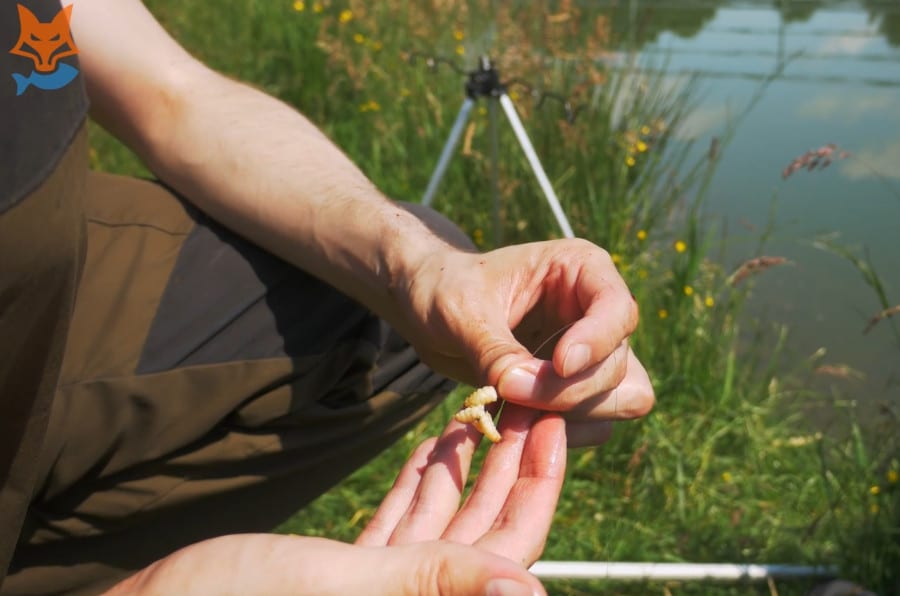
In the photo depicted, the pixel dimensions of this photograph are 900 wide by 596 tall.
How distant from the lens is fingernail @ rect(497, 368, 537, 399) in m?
1.29

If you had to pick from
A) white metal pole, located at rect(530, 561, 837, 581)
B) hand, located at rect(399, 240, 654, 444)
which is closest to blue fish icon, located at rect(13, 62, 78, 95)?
hand, located at rect(399, 240, 654, 444)

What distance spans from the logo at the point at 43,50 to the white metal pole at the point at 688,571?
150 cm

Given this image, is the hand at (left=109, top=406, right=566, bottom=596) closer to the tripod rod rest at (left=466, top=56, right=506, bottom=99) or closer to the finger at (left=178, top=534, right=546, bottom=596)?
the finger at (left=178, top=534, right=546, bottom=596)

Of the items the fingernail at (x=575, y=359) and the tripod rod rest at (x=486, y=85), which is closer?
the fingernail at (x=575, y=359)

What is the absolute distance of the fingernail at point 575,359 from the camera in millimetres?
1237

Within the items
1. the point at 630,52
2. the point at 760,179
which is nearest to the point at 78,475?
the point at 630,52

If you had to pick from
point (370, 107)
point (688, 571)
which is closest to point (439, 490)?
point (688, 571)

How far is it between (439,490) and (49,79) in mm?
700

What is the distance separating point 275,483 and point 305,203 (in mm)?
463

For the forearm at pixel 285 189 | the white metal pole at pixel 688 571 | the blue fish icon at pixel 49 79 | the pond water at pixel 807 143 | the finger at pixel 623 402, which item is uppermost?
the blue fish icon at pixel 49 79

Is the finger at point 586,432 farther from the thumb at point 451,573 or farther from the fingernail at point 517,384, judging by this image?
the thumb at point 451,573

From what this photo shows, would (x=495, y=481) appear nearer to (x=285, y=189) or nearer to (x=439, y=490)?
(x=439, y=490)

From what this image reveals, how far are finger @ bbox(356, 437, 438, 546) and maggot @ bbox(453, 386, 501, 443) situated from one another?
7 centimetres

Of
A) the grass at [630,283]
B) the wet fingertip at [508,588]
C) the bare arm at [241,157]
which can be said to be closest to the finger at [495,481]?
the wet fingertip at [508,588]
